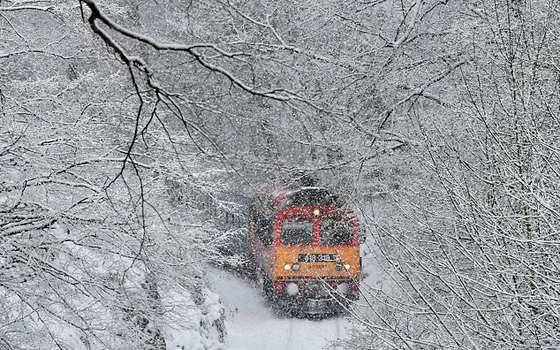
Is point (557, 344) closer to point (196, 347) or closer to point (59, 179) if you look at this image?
point (59, 179)

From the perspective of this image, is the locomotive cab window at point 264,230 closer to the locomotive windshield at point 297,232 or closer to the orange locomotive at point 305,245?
the orange locomotive at point 305,245

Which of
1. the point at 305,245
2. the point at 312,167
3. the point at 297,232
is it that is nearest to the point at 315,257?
the point at 305,245

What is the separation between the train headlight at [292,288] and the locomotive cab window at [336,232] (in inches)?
44.7

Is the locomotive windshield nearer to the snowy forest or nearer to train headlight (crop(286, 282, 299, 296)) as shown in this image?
train headlight (crop(286, 282, 299, 296))

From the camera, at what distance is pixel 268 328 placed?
15.3 m

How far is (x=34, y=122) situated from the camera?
7.58 meters

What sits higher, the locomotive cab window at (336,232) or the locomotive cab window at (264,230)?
the locomotive cab window at (264,230)

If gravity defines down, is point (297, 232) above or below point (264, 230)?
below

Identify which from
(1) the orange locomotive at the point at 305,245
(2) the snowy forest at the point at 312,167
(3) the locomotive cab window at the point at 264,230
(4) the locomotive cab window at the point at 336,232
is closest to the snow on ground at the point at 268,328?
(1) the orange locomotive at the point at 305,245

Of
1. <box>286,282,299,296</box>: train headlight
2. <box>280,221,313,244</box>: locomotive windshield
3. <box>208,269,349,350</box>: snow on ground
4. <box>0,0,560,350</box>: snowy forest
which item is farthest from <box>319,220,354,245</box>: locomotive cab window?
<box>0,0,560,350</box>: snowy forest

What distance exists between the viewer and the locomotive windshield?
15445 millimetres

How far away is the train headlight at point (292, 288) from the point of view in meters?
15.1

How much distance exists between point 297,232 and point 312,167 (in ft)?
15.5

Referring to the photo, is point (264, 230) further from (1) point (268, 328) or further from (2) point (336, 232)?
(1) point (268, 328)
